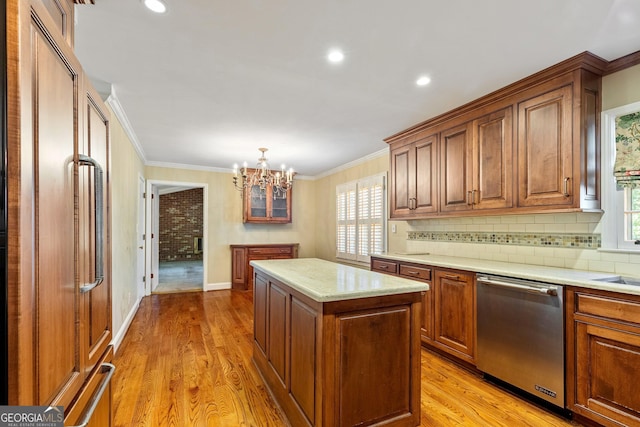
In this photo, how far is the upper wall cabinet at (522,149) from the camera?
2174 millimetres

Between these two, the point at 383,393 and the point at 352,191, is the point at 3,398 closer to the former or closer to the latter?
the point at 383,393

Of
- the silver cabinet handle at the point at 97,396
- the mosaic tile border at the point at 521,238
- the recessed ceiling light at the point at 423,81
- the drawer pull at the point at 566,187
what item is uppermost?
the recessed ceiling light at the point at 423,81

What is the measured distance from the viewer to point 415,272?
122 inches

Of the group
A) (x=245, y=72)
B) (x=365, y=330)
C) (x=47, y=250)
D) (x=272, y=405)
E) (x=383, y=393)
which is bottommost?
(x=272, y=405)

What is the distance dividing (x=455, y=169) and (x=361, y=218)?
2.21 m

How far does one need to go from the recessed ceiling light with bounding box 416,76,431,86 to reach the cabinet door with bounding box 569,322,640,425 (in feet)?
6.35

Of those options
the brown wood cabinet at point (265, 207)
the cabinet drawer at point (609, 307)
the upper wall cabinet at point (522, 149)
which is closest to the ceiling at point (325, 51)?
the upper wall cabinet at point (522, 149)

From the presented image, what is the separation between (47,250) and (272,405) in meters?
1.84

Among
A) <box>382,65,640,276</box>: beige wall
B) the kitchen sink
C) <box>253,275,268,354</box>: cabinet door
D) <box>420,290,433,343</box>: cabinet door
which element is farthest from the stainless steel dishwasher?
<box>253,275,268,354</box>: cabinet door

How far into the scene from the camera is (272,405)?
7.00 feet

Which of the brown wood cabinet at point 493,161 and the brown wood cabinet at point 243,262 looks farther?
the brown wood cabinet at point 243,262

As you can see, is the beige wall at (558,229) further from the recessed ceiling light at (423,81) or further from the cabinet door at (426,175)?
the recessed ceiling light at (423,81)

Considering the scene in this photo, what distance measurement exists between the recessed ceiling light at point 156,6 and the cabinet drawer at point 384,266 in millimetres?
2864

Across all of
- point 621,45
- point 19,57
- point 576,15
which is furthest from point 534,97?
point 19,57
